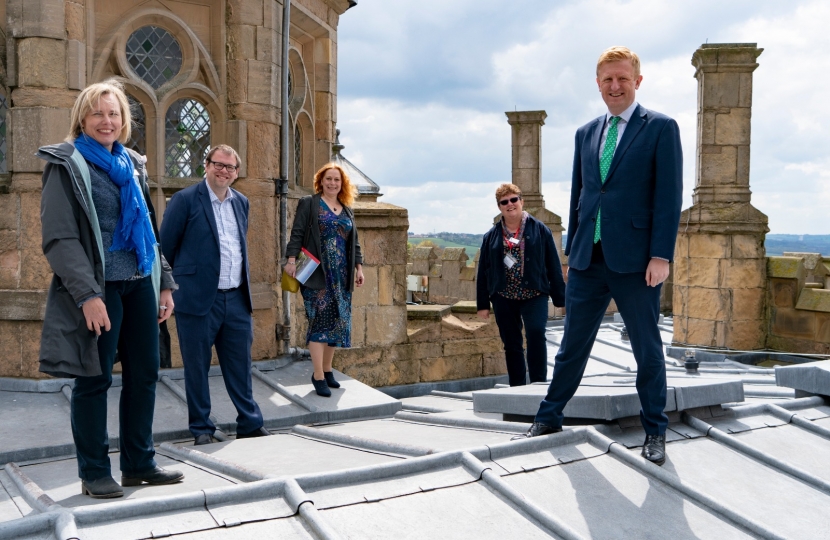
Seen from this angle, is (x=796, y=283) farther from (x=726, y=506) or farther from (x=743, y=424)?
(x=726, y=506)

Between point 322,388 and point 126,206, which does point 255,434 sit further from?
point 126,206

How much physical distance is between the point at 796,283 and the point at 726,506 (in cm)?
838

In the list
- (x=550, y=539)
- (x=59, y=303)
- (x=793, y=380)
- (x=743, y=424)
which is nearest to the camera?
(x=550, y=539)

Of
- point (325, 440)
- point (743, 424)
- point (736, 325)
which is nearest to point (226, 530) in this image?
point (325, 440)

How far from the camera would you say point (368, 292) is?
801 cm

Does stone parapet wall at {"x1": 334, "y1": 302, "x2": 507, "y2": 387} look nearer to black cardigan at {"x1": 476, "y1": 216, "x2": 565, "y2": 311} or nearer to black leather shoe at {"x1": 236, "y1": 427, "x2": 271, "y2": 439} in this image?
black cardigan at {"x1": 476, "y1": 216, "x2": 565, "y2": 311}

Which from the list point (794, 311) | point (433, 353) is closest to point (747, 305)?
point (794, 311)

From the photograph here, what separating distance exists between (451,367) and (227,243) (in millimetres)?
4006

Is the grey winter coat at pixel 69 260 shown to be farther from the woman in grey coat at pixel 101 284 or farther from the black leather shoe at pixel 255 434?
the black leather shoe at pixel 255 434

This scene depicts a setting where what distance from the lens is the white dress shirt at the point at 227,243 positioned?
197 inches

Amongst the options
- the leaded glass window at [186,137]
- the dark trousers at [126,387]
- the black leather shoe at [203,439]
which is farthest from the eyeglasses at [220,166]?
the leaded glass window at [186,137]

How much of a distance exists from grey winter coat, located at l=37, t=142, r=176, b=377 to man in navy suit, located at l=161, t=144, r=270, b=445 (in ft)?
5.23

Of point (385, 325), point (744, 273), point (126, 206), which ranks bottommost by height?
point (385, 325)

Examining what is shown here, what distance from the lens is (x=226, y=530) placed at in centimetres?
278
